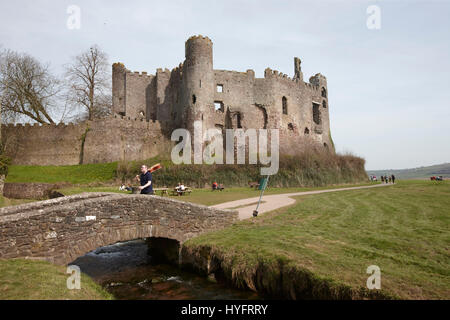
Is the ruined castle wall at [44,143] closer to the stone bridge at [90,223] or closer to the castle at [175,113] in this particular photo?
the castle at [175,113]

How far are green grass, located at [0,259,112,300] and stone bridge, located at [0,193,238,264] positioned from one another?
0.46 m

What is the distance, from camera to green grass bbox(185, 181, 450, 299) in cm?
554

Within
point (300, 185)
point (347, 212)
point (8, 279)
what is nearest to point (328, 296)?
point (8, 279)

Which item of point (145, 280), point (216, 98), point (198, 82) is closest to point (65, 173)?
point (198, 82)

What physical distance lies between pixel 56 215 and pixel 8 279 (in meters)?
1.87

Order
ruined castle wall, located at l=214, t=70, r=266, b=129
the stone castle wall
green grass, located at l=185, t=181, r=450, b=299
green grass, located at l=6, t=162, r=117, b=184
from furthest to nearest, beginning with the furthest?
ruined castle wall, located at l=214, t=70, r=266, b=129
the stone castle wall
green grass, located at l=6, t=162, r=117, b=184
green grass, located at l=185, t=181, r=450, b=299

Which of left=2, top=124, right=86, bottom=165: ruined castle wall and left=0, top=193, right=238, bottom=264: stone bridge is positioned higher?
left=2, top=124, right=86, bottom=165: ruined castle wall

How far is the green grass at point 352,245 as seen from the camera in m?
5.54

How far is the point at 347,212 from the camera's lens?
489 inches

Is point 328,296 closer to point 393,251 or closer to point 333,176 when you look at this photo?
point 393,251

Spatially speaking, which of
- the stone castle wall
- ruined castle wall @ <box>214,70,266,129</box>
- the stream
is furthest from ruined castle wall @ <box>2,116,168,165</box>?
the stream

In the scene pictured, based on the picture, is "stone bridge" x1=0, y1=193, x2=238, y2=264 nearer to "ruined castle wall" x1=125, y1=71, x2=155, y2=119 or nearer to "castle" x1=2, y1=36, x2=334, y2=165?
"castle" x1=2, y1=36, x2=334, y2=165

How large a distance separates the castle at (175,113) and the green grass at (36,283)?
78.9ft

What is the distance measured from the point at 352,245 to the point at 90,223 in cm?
679
